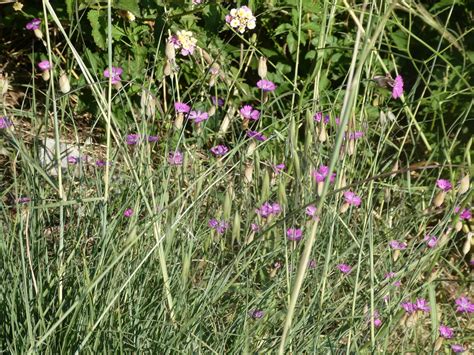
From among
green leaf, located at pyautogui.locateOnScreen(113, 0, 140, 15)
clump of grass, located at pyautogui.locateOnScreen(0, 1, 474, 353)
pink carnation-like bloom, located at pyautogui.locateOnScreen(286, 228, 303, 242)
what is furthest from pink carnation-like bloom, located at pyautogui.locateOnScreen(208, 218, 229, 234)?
green leaf, located at pyautogui.locateOnScreen(113, 0, 140, 15)

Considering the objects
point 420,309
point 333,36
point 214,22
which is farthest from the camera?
point 333,36

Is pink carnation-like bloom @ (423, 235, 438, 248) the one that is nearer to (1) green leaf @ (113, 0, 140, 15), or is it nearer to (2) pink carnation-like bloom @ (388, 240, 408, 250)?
(2) pink carnation-like bloom @ (388, 240, 408, 250)

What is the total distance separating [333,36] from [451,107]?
489 millimetres

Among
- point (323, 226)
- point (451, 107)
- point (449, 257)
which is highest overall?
point (323, 226)

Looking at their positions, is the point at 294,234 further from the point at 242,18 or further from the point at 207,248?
the point at 242,18

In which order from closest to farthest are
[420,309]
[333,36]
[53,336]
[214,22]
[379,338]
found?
[53,336] < [379,338] < [420,309] < [214,22] < [333,36]

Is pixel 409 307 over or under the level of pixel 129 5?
under

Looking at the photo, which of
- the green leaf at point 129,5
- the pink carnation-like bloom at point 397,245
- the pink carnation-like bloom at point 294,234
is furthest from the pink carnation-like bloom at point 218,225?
the green leaf at point 129,5

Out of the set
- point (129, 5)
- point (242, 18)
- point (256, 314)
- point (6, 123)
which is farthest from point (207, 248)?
point (129, 5)

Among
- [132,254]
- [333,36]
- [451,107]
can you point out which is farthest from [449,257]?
[132,254]

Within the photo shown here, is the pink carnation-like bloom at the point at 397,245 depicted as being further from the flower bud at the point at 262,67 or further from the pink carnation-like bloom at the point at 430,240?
the flower bud at the point at 262,67

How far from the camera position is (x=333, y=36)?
3.15 metres

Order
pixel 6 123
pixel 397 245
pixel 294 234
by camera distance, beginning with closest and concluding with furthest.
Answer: pixel 6 123
pixel 294 234
pixel 397 245

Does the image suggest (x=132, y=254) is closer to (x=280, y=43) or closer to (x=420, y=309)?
(x=420, y=309)
